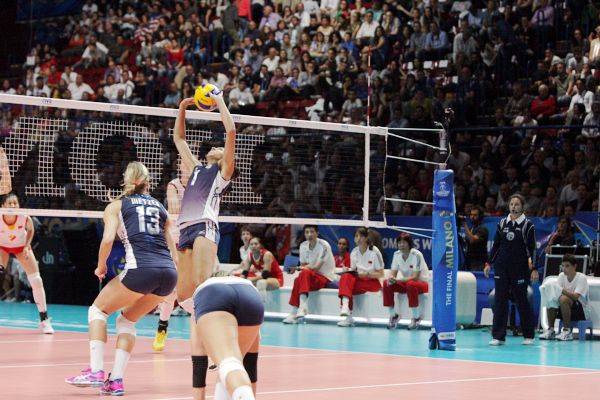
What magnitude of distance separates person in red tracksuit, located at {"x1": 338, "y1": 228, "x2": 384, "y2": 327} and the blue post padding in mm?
4505

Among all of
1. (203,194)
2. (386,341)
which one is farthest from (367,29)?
(203,194)

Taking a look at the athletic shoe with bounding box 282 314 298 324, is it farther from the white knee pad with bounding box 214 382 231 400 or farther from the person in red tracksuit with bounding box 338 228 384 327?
the white knee pad with bounding box 214 382 231 400

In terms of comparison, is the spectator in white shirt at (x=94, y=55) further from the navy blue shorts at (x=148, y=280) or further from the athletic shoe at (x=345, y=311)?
the navy blue shorts at (x=148, y=280)

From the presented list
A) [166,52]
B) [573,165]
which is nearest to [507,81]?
[573,165]

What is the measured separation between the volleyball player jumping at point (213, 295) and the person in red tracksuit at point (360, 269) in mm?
8450

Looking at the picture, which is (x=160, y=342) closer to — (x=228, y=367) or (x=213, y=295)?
(x=213, y=295)

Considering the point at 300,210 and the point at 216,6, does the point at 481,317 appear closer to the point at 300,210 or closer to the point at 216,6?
the point at 300,210

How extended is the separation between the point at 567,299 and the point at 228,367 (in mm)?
11532

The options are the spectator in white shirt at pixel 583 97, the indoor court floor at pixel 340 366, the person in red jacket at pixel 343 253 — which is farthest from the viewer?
the person in red jacket at pixel 343 253

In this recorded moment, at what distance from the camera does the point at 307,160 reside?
16359 mm

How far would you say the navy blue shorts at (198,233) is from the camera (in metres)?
9.79

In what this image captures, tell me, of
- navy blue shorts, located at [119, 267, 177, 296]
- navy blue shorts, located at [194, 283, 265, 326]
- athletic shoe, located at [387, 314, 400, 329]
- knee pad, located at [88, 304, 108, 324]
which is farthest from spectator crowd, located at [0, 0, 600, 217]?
navy blue shorts, located at [194, 283, 265, 326]

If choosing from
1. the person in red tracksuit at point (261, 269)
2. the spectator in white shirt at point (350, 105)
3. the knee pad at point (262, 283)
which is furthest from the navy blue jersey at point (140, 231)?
the spectator in white shirt at point (350, 105)

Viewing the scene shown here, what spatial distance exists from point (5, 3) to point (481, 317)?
2245 centimetres
